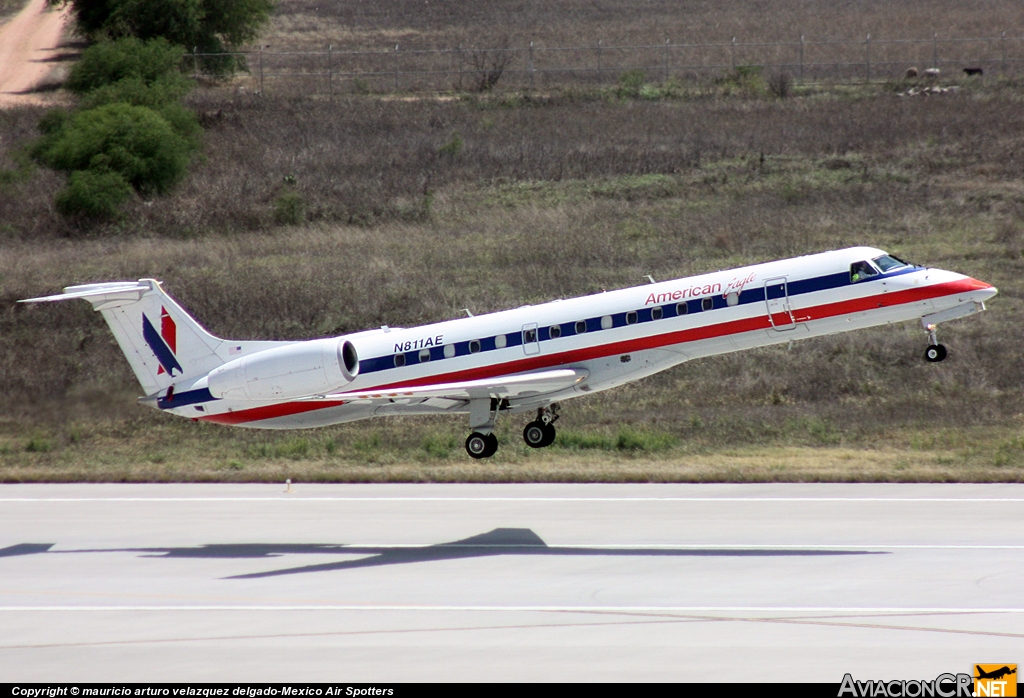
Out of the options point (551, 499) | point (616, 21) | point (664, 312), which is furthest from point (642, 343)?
point (616, 21)

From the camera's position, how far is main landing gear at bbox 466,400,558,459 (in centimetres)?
2416

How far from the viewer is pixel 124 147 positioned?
165ft

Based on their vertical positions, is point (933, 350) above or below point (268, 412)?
above

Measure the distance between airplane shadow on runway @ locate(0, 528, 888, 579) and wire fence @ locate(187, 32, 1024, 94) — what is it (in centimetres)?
4631

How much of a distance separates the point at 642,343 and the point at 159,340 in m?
9.81

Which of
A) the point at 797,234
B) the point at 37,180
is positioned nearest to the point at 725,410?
the point at 797,234

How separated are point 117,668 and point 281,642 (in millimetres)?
2076

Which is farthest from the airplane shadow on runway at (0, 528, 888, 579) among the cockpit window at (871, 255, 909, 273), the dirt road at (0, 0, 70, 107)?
the dirt road at (0, 0, 70, 107)

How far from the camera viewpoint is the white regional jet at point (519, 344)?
22.8 meters

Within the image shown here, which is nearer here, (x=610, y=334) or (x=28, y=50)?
(x=610, y=334)

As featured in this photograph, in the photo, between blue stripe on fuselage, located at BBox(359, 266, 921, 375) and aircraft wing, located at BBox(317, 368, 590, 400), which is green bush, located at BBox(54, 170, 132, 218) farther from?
aircraft wing, located at BBox(317, 368, 590, 400)

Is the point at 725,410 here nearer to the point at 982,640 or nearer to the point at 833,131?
the point at 982,640

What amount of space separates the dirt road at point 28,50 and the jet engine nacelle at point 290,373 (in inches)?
1868

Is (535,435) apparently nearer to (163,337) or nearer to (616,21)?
(163,337)
